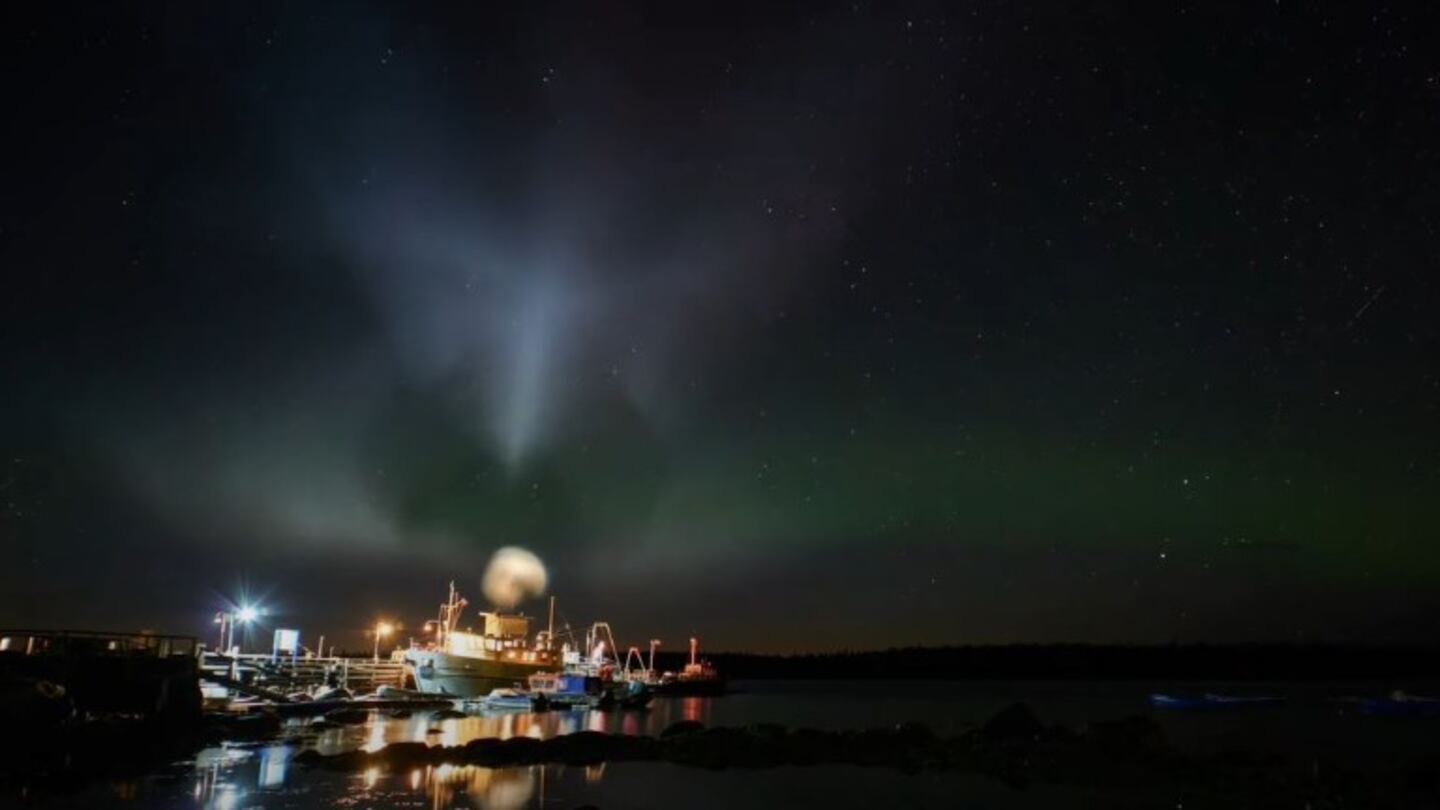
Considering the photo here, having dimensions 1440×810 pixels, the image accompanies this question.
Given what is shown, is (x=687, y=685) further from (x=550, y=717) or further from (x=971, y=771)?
(x=971, y=771)

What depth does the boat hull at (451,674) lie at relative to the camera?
81.1 meters

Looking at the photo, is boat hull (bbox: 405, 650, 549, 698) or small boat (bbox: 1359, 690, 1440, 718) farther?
small boat (bbox: 1359, 690, 1440, 718)

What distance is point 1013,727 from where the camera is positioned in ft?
155

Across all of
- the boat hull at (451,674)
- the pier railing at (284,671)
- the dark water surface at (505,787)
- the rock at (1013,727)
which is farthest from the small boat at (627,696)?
the rock at (1013,727)

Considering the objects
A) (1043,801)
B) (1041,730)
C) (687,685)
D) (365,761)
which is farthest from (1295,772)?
(687,685)

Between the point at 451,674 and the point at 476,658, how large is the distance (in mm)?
3659

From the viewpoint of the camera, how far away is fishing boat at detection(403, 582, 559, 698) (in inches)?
3204

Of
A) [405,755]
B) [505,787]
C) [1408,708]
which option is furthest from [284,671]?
[1408,708]

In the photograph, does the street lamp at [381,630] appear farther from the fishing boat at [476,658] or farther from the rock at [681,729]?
the rock at [681,729]

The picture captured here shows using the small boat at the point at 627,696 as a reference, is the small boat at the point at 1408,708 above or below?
below

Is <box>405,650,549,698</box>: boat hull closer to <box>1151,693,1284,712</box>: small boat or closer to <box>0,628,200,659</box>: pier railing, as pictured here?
<box>0,628,200,659</box>: pier railing

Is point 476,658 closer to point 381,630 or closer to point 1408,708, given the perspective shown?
point 381,630

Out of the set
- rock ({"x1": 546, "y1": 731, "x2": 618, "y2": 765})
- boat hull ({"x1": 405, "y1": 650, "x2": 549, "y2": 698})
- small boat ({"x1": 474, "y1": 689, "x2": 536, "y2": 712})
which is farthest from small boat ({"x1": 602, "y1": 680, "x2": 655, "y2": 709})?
rock ({"x1": 546, "y1": 731, "x2": 618, "y2": 765})

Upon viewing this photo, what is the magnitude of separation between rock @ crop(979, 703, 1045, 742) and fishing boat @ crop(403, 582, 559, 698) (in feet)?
148
